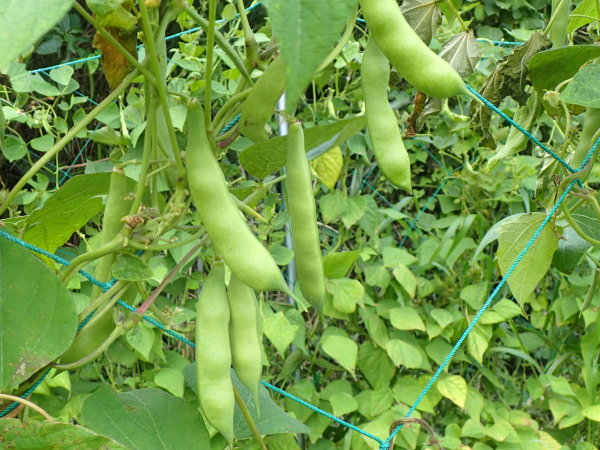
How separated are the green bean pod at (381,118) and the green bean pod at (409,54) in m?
0.04

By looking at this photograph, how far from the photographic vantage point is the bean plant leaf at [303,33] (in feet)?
0.75

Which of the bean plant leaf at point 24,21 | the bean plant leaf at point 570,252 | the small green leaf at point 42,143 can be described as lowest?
the bean plant leaf at point 570,252

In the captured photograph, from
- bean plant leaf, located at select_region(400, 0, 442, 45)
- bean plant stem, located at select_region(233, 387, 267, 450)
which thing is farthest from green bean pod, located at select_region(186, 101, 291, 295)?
bean plant leaf, located at select_region(400, 0, 442, 45)

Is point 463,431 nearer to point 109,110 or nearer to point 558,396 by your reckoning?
point 558,396

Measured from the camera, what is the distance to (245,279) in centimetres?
39

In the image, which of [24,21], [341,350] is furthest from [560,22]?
[341,350]

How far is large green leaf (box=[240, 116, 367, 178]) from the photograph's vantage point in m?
0.49

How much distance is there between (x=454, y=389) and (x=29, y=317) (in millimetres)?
1297

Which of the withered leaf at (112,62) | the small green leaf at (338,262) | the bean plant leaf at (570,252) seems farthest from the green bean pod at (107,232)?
the small green leaf at (338,262)

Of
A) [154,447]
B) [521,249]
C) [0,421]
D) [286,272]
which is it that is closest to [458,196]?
[286,272]

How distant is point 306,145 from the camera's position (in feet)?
1.67

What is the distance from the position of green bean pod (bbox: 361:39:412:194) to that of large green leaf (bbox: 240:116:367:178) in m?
0.05

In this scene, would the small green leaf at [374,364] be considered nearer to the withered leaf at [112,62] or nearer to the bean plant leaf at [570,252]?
the bean plant leaf at [570,252]

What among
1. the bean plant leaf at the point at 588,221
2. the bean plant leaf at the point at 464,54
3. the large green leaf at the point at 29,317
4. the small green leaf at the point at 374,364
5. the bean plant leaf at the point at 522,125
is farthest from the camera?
the small green leaf at the point at 374,364
